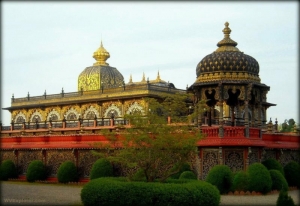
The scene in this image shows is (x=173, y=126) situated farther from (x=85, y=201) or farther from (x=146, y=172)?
(x=85, y=201)

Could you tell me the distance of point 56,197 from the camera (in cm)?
2244

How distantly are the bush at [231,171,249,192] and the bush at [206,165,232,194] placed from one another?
25 cm

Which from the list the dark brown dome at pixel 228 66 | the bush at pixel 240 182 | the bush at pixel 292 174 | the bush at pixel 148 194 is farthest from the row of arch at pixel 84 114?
the bush at pixel 148 194

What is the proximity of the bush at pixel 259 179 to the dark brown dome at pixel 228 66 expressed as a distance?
15.2 ft

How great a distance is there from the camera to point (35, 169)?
104 ft

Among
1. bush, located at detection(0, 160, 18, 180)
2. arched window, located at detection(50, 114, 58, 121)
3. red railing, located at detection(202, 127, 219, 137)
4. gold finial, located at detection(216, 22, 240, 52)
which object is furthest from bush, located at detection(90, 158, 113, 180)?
arched window, located at detection(50, 114, 58, 121)

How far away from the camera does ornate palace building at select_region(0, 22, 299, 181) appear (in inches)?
970

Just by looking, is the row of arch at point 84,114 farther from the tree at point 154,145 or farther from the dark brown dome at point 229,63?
the tree at point 154,145

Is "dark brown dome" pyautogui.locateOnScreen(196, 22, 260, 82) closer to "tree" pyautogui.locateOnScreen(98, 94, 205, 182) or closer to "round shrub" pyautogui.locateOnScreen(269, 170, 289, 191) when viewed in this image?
"round shrub" pyautogui.locateOnScreen(269, 170, 289, 191)

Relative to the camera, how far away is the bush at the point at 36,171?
31672mm

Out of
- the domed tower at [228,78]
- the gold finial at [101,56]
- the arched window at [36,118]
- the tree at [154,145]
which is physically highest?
the gold finial at [101,56]

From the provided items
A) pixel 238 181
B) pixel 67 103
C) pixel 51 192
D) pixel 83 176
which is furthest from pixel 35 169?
pixel 238 181

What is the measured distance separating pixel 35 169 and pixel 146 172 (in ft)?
46.4

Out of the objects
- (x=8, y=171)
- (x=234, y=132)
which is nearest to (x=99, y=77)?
(x=8, y=171)
